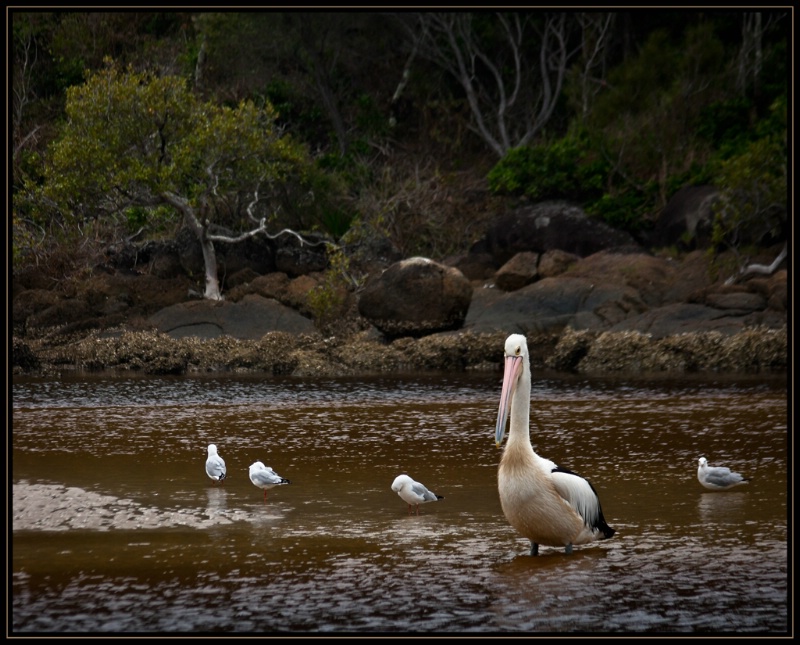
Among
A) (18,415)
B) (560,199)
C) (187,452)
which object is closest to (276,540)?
(187,452)

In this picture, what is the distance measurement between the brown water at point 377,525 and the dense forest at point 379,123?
1013cm

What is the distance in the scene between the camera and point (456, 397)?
18578mm

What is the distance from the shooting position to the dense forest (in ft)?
84.2

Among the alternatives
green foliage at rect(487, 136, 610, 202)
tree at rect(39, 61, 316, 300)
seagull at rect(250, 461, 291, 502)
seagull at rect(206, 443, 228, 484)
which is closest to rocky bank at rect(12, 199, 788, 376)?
tree at rect(39, 61, 316, 300)

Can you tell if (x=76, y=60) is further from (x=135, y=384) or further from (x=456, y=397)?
(x=456, y=397)

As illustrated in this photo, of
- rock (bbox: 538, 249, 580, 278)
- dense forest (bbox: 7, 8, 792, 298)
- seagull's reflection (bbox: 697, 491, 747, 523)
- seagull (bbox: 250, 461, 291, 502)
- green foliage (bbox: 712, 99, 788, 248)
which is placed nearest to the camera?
seagull's reflection (bbox: 697, 491, 747, 523)

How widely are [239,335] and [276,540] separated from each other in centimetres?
1657

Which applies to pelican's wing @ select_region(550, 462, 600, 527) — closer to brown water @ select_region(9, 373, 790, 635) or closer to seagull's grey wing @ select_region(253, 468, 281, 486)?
brown water @ select_region(9, 373, 790, 635)

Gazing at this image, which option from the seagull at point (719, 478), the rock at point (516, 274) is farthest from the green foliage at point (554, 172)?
the seagull at point (719, 478)

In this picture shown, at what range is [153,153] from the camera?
85.1 ft

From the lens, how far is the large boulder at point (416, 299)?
24344 millimetres

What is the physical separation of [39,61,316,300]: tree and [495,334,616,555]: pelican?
60.2 ft

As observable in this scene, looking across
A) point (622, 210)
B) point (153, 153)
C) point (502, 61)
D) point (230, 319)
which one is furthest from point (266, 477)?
point (502, 61)

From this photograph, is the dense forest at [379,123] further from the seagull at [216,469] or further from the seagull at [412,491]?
the seagull at [412,491]
